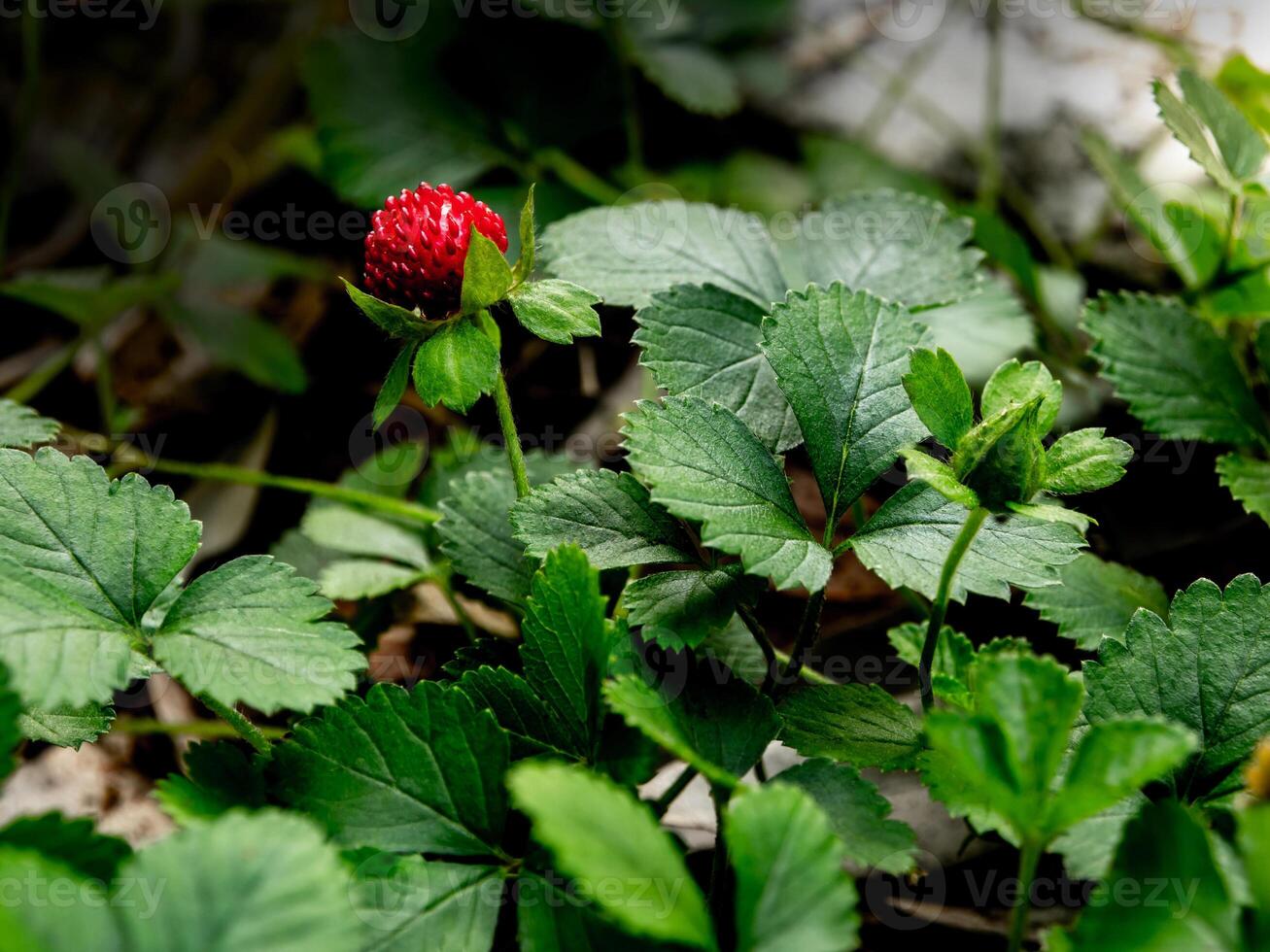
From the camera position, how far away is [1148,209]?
1.40 m

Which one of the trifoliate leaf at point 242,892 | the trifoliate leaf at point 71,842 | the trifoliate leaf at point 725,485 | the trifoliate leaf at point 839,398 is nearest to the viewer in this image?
the trifoliate leaf at point 242,892

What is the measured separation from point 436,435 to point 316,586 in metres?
0.72

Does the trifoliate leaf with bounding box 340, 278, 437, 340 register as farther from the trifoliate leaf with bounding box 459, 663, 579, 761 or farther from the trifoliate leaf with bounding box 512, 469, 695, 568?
the trifoliate leaf with bounding box 459, 663, 579, 761

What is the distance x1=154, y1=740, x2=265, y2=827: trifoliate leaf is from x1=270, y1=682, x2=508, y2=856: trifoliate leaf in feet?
0.06

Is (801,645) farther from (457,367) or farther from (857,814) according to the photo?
(457,367)

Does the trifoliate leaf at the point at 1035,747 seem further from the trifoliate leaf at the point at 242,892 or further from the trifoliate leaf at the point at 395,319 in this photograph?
the trifoliate leaf at the point at 395,319

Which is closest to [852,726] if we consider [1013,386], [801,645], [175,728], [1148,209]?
[801,645]

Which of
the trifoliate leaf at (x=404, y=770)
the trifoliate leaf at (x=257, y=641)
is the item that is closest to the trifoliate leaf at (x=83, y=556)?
the trifoliate leaf at (x=257, y=641)

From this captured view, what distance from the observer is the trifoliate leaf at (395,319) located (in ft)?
2.71

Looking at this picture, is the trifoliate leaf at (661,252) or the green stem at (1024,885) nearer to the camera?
the green stem at (1024,885)

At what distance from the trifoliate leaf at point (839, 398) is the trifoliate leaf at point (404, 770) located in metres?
0.35

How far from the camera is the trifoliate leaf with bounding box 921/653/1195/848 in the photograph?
60cm

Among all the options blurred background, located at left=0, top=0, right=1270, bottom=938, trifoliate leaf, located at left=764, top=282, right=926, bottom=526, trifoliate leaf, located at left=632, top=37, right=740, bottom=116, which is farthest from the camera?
trifoliate leaf, located at left=632, top=37, right=740, bottom=116

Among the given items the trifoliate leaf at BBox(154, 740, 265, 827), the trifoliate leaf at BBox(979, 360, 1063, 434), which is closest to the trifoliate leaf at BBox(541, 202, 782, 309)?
the trifoliate leaf at BBox(979, 360, 1063, 434)
